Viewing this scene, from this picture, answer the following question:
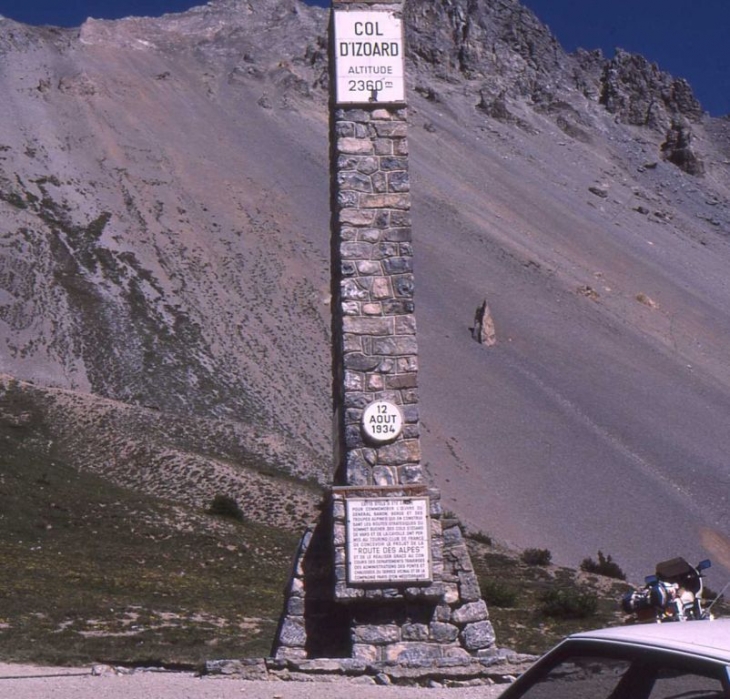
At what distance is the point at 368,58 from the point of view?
34.3 feet

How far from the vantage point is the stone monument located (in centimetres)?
951

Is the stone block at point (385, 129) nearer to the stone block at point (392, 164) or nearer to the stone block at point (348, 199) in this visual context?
the stone block at point (392, 164)

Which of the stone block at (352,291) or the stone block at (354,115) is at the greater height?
the stone block at (354,115)

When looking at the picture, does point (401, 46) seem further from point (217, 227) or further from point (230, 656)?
point (217, 227)

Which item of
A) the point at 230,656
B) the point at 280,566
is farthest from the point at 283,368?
the point at 230,656

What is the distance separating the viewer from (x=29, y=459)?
89.5 feet

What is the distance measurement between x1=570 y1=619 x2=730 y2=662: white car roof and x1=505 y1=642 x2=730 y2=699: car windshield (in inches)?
1.0

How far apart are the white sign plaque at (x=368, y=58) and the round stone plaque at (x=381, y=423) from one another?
2.99 metres

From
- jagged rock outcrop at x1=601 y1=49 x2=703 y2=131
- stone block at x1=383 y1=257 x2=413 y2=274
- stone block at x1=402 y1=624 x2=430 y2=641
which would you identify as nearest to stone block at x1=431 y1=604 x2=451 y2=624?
stone block at x1=402 y1=624 x2=430 y2=641

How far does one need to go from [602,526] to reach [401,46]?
26330mm

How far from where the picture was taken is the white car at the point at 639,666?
309 cm

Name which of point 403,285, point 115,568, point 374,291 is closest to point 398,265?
point 403,285

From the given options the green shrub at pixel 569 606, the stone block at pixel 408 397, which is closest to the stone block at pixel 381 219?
the stone block at pixel 408 397

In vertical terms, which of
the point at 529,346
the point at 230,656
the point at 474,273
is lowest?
the point at 230,656
